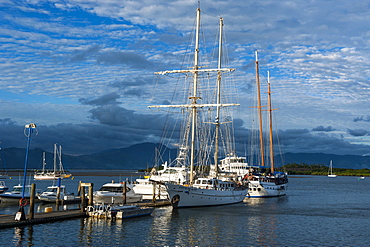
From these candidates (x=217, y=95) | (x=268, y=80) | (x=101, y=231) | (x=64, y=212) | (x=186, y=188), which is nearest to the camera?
(x=101, y=231)

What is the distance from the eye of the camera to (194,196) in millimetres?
58062

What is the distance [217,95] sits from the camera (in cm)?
8025

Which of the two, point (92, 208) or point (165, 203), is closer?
point (92, 208)

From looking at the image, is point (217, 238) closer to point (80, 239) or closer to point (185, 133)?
point (80, 239)

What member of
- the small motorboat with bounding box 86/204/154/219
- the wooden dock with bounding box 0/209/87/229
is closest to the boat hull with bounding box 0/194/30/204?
the wooden dock with bounding box 0/209/87/229

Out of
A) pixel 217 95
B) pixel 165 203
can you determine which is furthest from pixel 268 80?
pixel 165 203

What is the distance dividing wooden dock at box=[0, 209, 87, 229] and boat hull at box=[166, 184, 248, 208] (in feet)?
47.3

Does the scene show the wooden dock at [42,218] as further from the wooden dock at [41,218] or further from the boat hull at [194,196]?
the boat hull at [194,196]

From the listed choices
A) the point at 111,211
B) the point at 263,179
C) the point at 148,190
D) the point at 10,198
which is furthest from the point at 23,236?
the point at 263,179

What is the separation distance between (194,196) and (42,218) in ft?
76.6

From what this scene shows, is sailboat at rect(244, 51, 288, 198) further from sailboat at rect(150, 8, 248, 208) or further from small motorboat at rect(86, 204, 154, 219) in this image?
small motorboat at rect(86, 204, 154, 219)

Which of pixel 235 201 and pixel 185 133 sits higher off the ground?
pixel 185 133

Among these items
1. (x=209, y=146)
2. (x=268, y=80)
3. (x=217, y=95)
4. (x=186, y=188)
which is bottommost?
(x=186, y=188)

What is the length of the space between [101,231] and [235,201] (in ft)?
115
